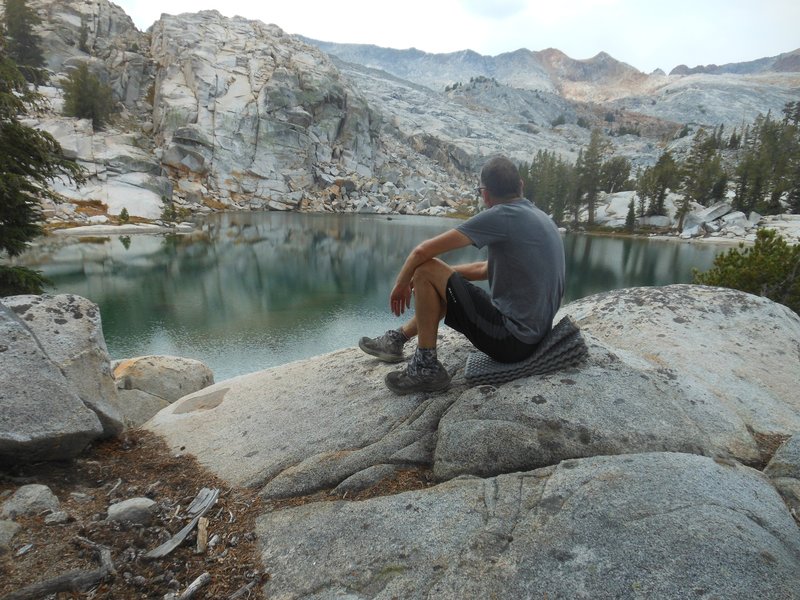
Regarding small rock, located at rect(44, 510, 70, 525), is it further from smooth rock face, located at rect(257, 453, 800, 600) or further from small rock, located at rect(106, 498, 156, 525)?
smooth rock face, located at rect(257, 453, 800, 600)

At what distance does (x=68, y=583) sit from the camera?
3254 mm

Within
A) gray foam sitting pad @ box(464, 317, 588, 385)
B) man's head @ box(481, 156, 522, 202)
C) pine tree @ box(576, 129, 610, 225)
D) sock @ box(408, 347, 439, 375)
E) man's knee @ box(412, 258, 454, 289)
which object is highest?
pine tree @ box(576, 129, 610, 225)

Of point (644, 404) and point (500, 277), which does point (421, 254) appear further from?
point (644, 404)

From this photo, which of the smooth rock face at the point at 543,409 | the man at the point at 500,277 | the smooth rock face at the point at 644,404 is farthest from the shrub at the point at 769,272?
the man at the point at 500,277

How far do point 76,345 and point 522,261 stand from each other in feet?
19.6

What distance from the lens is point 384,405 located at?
5.72m

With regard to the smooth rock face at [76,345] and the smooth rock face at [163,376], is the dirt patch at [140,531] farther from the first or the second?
the smooth rock face at [163,376]

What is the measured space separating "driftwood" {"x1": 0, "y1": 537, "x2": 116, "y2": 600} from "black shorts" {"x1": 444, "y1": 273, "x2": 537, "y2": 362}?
3.82 meters

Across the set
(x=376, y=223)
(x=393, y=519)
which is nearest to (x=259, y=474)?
(x=393, y=519)

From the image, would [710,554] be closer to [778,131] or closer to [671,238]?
[671,238]

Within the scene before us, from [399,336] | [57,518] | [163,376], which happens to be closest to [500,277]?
[399,336]

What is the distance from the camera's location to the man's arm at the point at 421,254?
4.62 meters

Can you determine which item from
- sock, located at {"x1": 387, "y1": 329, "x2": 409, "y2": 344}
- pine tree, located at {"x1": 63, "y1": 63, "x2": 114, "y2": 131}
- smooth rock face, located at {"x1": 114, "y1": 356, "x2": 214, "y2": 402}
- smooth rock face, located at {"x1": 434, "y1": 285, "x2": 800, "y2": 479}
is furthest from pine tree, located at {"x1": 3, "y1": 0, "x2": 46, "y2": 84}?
smooth rock face, located at {"x1": 434, "y1": 285, "x2": 800, "y2": 479}

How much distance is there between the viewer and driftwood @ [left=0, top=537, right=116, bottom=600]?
10.2 ft
